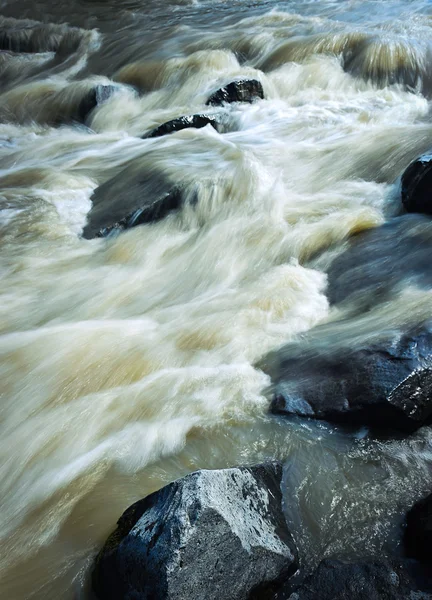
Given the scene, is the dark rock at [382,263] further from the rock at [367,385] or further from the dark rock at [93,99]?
the dark rock at [93,99]

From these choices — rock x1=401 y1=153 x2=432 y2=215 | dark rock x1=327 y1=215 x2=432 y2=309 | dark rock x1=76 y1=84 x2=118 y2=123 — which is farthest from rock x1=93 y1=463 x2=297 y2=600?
dark rock x1=76 y1=84 x2=118 y2=123

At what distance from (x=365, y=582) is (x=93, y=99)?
866cm

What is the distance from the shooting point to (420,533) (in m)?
2.69

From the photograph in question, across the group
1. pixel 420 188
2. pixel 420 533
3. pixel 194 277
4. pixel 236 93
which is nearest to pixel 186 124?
pixel 236 93

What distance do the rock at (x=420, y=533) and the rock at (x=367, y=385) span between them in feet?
1.94

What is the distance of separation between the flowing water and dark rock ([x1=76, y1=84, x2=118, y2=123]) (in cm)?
18

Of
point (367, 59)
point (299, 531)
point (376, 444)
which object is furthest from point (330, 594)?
point (367, 59)

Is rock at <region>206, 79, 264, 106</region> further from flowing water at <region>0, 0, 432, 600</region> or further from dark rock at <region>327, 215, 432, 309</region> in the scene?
dark rock at <region>327, 215, 432, 309</region>

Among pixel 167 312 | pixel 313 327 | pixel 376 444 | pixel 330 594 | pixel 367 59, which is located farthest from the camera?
pixel 367 59

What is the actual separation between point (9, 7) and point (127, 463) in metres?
15.2

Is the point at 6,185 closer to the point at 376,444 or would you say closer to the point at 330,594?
the point at 376,444

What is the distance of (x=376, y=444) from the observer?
3.29 meters

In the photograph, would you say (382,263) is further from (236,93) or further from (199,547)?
(236,93)

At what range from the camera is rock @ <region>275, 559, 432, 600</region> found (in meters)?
2.48
